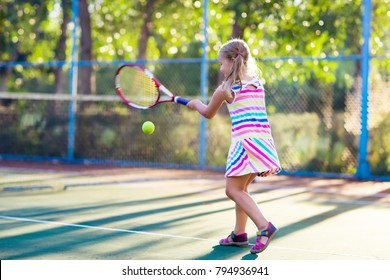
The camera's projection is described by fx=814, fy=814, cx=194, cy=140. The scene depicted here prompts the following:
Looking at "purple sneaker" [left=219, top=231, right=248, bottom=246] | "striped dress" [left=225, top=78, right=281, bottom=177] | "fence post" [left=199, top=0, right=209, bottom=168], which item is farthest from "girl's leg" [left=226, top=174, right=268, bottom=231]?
"fence post" [left=199, top=0, right=209, bottom=168]

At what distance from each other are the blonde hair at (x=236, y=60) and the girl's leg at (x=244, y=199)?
75 cm

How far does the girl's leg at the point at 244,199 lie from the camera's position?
6.32 meters

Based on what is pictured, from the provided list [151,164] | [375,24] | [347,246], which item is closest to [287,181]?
[151,164]

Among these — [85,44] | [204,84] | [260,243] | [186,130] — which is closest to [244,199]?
[260,243]

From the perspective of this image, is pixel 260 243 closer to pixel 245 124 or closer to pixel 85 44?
pixel 245 124

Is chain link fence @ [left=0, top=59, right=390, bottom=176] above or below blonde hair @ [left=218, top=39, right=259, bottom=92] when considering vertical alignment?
below

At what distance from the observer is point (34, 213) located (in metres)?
8.42

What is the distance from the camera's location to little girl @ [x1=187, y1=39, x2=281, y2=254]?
627 cm

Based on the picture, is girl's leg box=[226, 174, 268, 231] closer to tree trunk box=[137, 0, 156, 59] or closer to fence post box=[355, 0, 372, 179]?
fence post box=[355, 0, 372, 179]

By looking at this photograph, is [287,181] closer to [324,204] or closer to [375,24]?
[324,204]

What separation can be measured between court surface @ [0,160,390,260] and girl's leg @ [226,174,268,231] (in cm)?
27

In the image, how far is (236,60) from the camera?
6.28 metres

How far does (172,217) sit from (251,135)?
2328mm

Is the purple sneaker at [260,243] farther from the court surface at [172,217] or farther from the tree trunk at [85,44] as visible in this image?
the tree trunk at [85,44]
